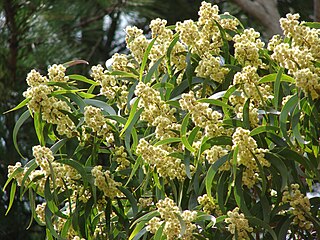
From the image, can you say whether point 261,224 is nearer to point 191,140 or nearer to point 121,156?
point 191,140

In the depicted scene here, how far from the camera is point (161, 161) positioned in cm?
132

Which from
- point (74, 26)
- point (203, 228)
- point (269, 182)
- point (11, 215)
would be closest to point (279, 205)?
point (269, 182)

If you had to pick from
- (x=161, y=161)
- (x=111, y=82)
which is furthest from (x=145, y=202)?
(x=111, y=82)

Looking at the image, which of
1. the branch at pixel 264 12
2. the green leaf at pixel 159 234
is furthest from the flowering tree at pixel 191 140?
the branch at pixel 264 12

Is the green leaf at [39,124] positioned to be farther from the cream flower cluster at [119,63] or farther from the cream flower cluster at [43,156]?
the cream flower cluster at [119,63]

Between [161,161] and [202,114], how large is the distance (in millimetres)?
117

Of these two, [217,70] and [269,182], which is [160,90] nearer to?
[217,70]

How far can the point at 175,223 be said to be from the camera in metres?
1.21

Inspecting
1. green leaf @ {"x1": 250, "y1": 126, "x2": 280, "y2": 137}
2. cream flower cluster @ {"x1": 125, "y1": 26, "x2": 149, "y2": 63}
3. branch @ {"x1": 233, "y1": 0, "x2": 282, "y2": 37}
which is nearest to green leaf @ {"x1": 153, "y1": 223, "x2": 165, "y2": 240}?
green leaf @ {"x1": 250, "y1": 126, "x2": 280, "y2": 137}

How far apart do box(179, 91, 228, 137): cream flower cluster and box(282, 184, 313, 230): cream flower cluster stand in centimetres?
15

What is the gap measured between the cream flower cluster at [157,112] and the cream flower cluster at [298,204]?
0.74 feet

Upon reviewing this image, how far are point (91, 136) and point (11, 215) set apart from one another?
4.70ft

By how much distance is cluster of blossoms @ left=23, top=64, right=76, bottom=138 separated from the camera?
Result: 1.34 meters

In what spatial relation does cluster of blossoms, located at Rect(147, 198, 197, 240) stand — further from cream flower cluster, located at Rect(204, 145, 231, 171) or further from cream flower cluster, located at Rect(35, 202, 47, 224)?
cream flower cluster, located at Rect(35, 202, 47, 224)
